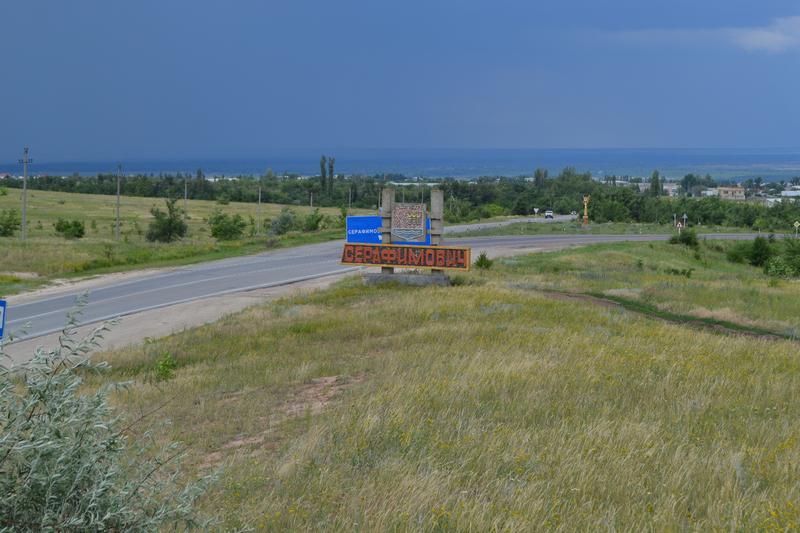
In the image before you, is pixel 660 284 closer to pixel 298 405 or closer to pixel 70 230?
pixel 298 405

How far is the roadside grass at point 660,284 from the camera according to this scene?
22891 mm

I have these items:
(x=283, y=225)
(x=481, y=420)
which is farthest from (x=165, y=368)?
(x=283, y=225)

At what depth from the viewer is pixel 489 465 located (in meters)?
7.52

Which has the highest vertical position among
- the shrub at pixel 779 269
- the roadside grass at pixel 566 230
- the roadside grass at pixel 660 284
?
the roadside grass at pixel 566 230

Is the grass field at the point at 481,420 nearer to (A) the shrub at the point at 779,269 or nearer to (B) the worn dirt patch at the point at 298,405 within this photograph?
(B) the worn dirt patch at the point at 298,405

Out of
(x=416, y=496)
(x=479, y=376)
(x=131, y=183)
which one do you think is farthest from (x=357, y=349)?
(x=131, y=183)

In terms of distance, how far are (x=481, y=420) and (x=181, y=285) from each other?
953 inches

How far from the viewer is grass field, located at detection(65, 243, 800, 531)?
257 inches

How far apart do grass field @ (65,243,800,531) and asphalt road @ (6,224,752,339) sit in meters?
7.97

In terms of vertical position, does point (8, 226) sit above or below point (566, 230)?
above

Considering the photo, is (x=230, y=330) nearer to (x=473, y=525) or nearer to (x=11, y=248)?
(x=473, y=525)

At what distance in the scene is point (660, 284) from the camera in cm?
2886

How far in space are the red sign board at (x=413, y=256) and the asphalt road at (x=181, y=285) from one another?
234 inches

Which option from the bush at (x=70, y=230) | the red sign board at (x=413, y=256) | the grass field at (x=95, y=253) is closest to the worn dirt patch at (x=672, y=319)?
the red sign board at (x=413, y=256)
